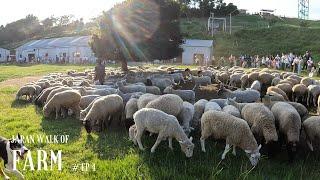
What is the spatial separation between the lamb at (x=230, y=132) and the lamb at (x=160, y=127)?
0.69 meters

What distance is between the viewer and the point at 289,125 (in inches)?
424

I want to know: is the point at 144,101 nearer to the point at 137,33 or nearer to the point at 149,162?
the point at 149,162

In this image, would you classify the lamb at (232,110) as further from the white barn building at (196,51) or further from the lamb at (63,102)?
the white barn building at (196,51)

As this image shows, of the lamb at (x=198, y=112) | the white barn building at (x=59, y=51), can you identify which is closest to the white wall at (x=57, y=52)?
the white barn building at (x=59, y=51)

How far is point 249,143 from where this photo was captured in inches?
381

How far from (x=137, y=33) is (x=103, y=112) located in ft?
61.4

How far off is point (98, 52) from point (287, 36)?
150 ft

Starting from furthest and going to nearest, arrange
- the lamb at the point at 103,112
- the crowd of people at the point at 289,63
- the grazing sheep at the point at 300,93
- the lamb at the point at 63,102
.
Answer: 1. the crowd of people at the point at 289,63
2. the grazing sheep at the point at 300,93
3. the lamb at the point at 63,102
4. the lamb at the point at 103,112

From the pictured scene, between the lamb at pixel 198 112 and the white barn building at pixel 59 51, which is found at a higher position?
the white barn building at pixel 59 51

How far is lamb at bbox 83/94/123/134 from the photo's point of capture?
41.2ft

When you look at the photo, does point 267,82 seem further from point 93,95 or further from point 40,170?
point 40,170

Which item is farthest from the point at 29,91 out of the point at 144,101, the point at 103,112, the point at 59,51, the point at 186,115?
the point at 59,51

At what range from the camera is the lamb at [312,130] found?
1073 cm

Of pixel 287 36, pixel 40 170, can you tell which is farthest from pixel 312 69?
pixel 287 36
